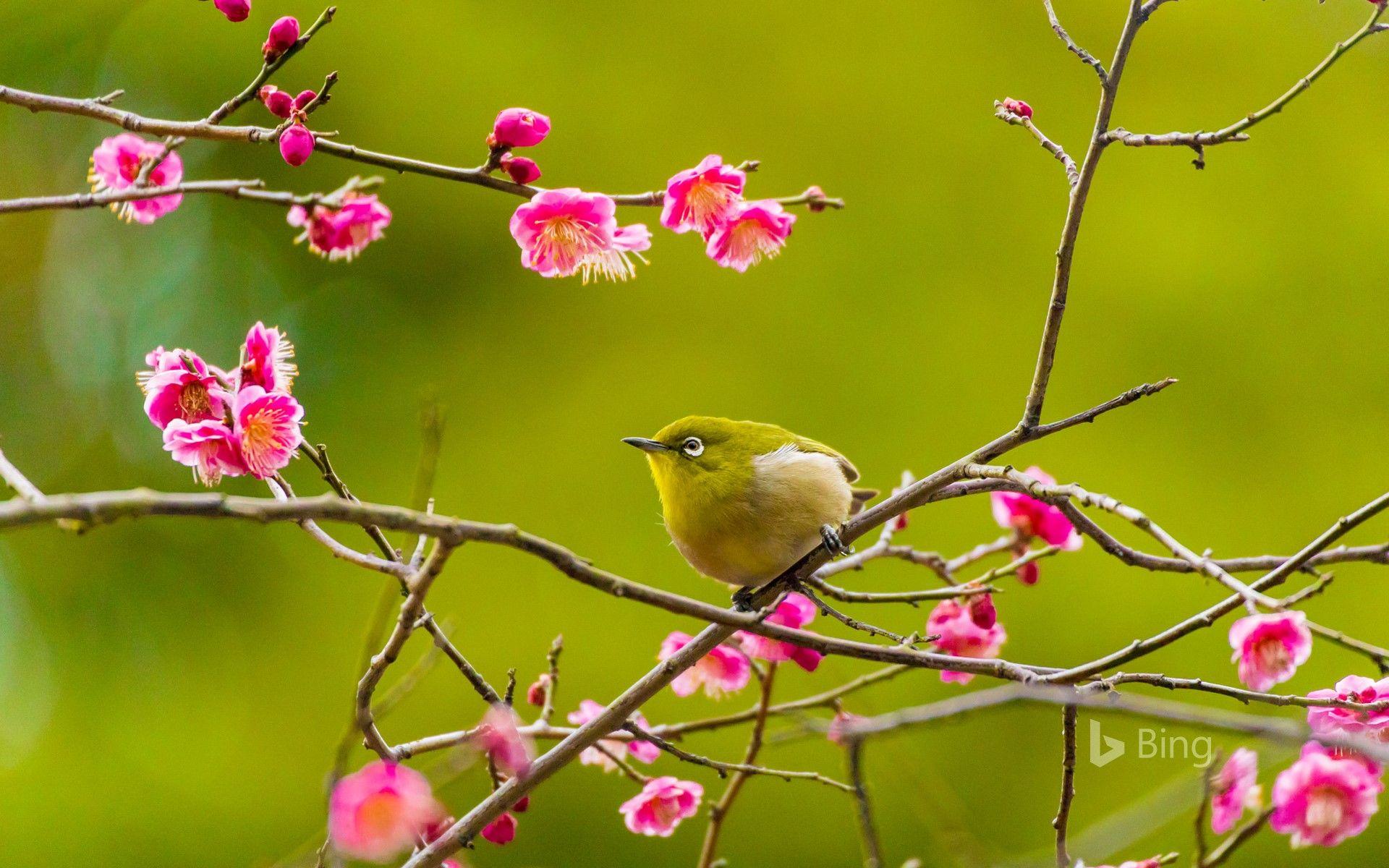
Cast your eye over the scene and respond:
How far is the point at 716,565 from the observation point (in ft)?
7.60

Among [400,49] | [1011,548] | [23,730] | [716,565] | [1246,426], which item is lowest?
[23,730]

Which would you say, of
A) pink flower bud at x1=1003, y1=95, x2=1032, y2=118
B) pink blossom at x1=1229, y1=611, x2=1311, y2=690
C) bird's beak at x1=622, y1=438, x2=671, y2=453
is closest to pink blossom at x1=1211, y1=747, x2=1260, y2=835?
pink blossom at x1=1229, y1=611, x2=1311, y2=690

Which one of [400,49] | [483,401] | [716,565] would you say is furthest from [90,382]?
[716,565]

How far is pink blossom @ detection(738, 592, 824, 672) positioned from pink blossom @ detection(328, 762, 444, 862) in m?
0.77

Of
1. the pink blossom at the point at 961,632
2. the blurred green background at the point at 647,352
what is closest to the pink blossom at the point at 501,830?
the pink blossom at the point at 961,632

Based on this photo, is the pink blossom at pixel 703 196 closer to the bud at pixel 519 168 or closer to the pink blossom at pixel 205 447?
the bud at pixel 519 168

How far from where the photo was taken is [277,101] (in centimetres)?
166

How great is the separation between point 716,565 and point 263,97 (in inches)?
46.4

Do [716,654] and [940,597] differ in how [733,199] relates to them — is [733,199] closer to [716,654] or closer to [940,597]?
[940,597]

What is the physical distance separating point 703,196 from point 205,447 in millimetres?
784

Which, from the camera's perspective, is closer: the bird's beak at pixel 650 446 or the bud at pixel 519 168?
the bud at pixel 519 168

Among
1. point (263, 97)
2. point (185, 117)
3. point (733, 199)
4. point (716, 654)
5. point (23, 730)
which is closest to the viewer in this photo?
point (263, 97)

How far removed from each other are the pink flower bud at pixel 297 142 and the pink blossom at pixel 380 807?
2.53 feet

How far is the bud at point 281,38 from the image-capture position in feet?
5.20
